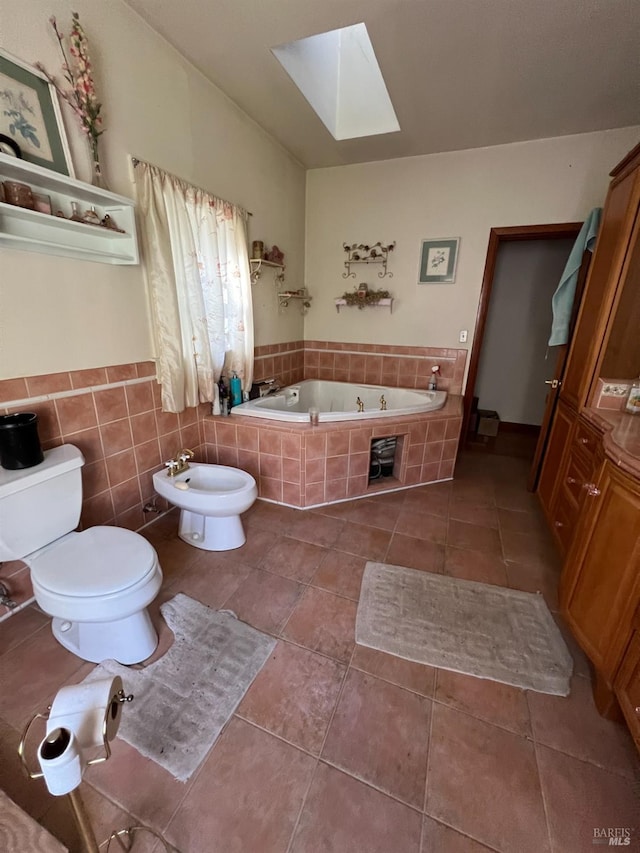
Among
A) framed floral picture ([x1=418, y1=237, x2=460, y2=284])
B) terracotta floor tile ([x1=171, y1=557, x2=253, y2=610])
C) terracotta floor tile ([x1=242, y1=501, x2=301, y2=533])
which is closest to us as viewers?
terracotta floor tile ([x1=171, y1=557, x2=253, y2=610])

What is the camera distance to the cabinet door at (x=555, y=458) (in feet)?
7.02

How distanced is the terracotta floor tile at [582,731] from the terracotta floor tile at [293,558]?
105cm

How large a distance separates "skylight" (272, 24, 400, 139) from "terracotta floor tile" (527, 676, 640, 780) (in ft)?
10.6

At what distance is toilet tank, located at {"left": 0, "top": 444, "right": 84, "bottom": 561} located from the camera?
4.20 ft

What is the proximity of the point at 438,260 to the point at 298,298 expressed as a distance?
52.1 inches

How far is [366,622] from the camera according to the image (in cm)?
157

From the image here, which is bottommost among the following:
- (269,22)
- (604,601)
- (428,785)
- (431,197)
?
(428,785)

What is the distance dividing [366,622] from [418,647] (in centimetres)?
23

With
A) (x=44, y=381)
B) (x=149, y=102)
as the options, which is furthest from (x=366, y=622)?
(x=149, y=102)

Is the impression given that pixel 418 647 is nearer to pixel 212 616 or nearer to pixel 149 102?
pixel 212 616

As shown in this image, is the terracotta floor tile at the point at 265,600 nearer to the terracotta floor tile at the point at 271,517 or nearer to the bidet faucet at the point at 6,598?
the terracotta floor tile at the point at 271,517

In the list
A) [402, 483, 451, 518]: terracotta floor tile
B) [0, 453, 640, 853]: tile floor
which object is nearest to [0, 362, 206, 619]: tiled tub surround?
[0, 453, 640, 853]: tile floor

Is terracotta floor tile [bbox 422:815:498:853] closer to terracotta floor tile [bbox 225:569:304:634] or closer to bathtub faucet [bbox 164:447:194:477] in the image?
terracotta floor tile [bbox 225:569:304:634]

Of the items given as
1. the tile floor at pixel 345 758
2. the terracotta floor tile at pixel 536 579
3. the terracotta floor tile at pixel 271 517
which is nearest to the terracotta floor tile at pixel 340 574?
the tile floor at pixel 345 758
